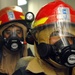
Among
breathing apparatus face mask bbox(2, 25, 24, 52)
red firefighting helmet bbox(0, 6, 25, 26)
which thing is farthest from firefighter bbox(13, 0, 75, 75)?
red firefighting helmet bbox(0, 6, 25, 26)

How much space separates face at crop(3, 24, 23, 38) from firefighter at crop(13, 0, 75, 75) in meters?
0.88

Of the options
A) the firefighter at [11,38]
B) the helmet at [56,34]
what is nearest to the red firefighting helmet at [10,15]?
the firefighter at [11,38]

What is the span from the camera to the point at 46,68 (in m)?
1.86

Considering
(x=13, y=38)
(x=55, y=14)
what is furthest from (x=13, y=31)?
(x=55, y=14)

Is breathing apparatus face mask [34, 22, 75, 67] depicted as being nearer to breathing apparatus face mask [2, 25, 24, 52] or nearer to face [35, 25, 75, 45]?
face [35, 25, 75, 45]

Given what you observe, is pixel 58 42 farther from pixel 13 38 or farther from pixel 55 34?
pixel 13 38

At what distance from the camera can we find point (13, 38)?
2.78 metres

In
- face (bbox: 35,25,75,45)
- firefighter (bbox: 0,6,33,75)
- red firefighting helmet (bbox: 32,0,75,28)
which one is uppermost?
red firefighting helmet (bbox: 32,0,75,28)

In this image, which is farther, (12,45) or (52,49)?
(12,45)

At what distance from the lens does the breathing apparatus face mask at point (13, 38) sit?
2.77m

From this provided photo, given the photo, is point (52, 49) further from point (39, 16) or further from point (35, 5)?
point (35, 5)

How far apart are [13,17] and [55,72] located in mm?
1238

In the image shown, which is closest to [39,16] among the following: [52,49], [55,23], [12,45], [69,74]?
[55,23]

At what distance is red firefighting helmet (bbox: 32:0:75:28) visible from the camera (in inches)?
74.4
